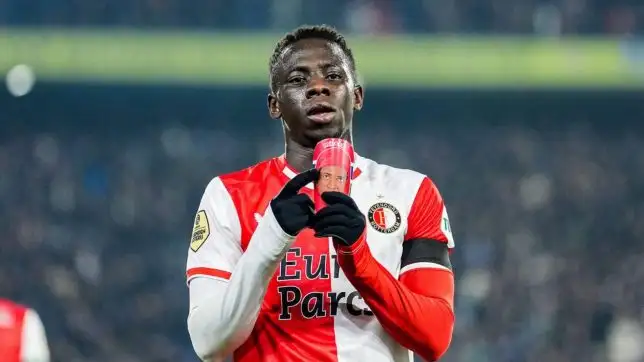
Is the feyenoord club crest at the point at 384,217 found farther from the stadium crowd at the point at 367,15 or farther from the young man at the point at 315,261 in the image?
the stadium crowd at the point at 367,15

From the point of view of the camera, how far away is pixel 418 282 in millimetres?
2590

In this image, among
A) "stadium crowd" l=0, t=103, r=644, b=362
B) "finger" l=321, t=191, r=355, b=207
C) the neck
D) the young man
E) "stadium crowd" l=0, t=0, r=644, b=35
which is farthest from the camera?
"stadium crowd" l=0, t=0, r=644, b=35

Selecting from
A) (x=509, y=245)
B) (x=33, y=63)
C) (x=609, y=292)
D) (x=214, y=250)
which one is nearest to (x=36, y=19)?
(x=33, y=63)

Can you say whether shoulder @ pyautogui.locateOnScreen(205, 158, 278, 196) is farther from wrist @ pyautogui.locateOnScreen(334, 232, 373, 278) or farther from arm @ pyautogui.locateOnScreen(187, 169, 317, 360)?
wrist @ pyautogui.locateOnScreen(334, 232, 373, 278)

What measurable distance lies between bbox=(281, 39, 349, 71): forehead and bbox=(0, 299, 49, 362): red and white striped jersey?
0.81m

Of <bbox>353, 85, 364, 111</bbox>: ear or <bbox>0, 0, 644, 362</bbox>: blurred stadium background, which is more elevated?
<bbox>0, 0, 644, 362</bbox>: blurred stadium background

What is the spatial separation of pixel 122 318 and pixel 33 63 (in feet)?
17.4

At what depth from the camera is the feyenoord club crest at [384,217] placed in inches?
104

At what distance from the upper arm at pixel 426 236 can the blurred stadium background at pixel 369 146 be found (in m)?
7.05

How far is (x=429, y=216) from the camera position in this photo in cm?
268

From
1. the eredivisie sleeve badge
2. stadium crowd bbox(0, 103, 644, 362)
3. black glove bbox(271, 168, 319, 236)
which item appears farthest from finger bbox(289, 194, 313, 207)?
stadium crowd bbox(0, 103, 644, 362)

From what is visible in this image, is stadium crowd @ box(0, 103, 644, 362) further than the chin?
Yes

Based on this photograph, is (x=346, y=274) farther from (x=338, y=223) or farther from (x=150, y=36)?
(x=150, y=36)

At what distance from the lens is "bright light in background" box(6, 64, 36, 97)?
1468 centimetres
